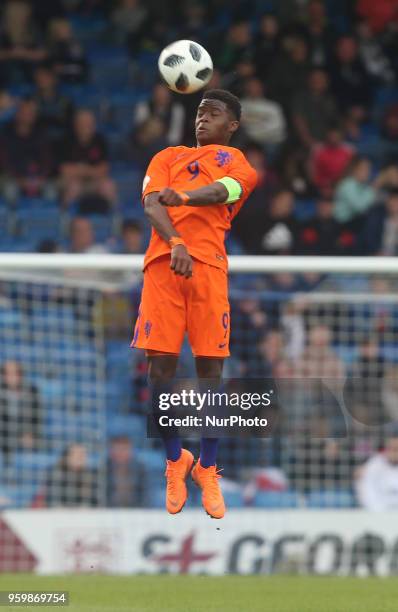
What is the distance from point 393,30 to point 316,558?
8314 mm

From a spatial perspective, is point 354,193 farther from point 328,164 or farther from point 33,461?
point 33,461

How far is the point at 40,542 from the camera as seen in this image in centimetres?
1068

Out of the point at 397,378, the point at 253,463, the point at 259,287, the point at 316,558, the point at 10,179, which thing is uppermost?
the point at 10,179

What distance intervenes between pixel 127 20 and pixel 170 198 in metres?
10.3

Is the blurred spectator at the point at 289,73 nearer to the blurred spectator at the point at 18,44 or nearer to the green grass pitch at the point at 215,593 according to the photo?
the blurred spectator at the point at 18,44

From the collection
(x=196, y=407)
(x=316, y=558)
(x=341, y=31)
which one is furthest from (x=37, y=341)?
(x=341, y=31)

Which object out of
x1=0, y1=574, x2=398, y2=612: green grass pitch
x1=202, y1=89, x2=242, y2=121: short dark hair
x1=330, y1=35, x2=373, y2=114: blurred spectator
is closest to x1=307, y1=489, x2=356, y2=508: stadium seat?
x1=0, y1=574, x2=398, y2=612: green grass pitch

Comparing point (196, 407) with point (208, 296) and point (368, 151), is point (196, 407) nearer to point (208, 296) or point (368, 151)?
point (208, 296)

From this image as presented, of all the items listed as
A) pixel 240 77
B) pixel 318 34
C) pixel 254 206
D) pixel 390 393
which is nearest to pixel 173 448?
pixel 390 393

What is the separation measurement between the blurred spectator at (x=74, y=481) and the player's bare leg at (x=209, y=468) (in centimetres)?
315

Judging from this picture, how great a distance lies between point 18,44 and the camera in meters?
16.5

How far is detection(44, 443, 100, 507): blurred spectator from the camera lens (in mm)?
10930

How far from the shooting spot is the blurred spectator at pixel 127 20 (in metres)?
16.8

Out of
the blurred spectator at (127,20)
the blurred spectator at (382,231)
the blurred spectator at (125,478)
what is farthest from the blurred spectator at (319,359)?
the blurred spectator at (127,20)
